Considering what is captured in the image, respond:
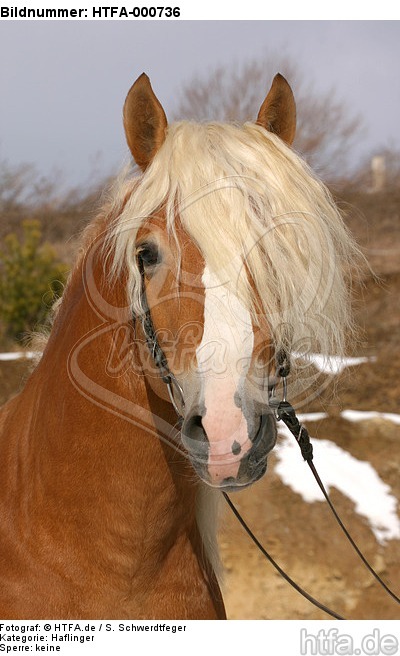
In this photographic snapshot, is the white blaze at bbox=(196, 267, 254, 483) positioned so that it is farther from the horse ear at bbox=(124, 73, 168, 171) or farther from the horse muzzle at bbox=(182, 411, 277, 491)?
the horse ear at bbox=(124, 73, 168, 171)

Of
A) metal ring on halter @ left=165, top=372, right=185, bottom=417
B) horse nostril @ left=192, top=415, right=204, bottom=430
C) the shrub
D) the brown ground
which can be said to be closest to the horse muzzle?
horse nostril @ left=192, top=415, right=204, bottom=430

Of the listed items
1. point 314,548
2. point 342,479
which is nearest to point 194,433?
point 314,548

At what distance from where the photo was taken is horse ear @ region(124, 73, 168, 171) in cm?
236

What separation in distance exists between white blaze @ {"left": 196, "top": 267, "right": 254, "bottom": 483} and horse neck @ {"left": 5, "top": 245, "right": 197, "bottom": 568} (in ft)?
1.38

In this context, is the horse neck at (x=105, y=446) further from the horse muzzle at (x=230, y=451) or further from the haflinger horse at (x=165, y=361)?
the horse muzzle at (x=230, y=451)

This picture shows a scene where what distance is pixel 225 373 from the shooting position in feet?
6.72

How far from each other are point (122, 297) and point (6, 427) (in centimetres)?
93

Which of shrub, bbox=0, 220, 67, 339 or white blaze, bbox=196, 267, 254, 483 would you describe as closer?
white blaze, bbox=196, 267, 254, 483

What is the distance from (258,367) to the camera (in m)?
2.10

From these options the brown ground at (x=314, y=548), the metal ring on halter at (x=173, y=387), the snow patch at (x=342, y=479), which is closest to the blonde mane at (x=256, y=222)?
the metal ring on halter at (x=173, y=387)

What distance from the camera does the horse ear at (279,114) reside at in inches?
99.0

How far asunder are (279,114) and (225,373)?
100 centimetres

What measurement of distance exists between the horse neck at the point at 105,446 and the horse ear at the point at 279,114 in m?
0.76

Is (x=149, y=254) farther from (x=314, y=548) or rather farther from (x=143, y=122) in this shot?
(x=314, y=548)
